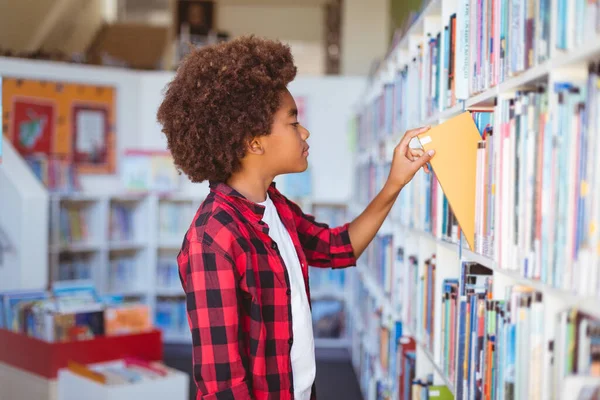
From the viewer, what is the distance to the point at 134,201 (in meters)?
6.25

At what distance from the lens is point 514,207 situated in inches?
53.8

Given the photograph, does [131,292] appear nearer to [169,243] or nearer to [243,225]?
[169,243]

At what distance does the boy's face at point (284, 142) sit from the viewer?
170cm

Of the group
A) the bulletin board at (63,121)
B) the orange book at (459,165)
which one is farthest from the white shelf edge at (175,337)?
the orange book at (459,165)

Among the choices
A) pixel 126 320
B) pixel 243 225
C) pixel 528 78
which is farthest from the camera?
pixel 126 320

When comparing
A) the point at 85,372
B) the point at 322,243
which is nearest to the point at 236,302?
the point at 322,243

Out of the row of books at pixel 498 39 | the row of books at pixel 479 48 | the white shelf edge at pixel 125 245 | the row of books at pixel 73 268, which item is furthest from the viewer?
the white shelf edge at pixel 125 245

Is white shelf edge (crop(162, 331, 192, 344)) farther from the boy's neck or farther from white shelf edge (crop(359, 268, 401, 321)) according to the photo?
the boy's neck

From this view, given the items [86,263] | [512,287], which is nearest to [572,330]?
[512,287]

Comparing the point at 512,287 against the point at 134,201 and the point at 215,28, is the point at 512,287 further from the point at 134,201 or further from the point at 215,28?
the point at 215,28

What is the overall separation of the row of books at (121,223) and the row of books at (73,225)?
8.6 inches

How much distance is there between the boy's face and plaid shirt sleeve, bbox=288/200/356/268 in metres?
0.29

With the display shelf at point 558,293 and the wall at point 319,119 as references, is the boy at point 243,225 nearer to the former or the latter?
the display shelf at point 558,293

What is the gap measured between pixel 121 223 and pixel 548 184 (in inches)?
209
